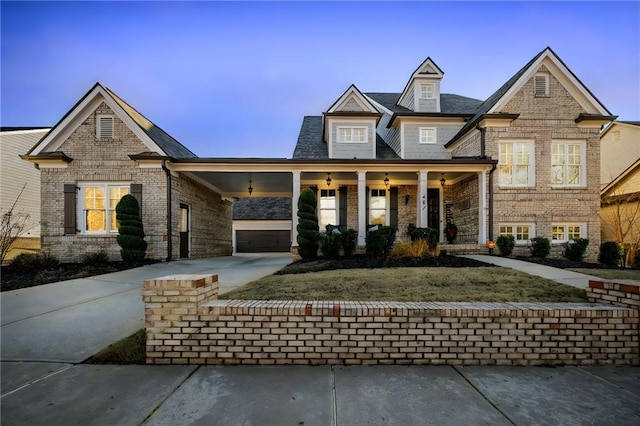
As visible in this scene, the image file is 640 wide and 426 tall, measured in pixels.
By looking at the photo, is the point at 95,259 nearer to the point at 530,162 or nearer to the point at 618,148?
the point at 530,162

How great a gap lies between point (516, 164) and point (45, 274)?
1602cm

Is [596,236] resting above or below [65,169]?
below

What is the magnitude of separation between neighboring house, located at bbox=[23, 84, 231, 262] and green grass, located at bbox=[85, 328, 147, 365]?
315 inches

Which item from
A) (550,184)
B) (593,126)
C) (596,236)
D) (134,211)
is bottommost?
(596,236)

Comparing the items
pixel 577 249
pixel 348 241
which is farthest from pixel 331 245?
pixel 577 249

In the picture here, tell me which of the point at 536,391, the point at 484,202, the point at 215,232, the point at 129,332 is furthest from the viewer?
the point at 215,232

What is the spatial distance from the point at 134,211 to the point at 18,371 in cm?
802

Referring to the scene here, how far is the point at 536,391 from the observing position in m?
2.56

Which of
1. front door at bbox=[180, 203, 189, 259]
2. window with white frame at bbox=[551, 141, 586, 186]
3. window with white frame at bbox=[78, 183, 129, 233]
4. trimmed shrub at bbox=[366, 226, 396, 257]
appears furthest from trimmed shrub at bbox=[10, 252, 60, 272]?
window with white frame at bbox=[551, 141, 586, 186]

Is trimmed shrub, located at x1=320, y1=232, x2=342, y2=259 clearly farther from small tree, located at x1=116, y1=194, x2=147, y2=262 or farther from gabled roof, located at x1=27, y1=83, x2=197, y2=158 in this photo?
gabled roof, located at x1=27, y1=83, x2=197, y2=158

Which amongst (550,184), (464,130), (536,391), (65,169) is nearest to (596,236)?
(550,184)

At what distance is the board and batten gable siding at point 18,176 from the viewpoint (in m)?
16.2

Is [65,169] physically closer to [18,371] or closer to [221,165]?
[221,165]

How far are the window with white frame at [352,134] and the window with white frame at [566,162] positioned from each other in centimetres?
760
